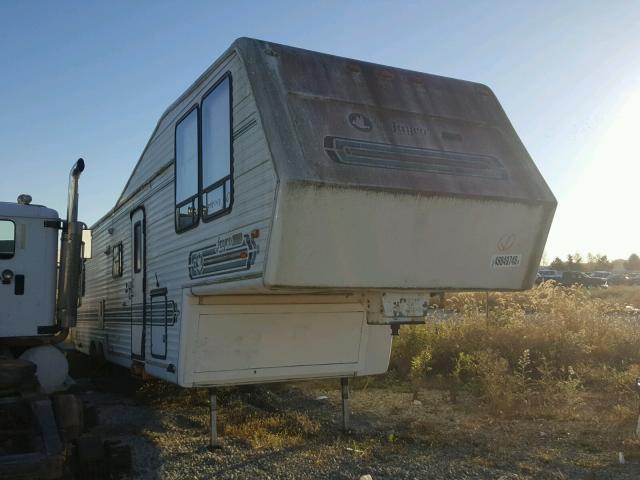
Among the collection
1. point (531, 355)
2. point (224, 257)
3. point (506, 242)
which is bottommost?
point (531, 355)

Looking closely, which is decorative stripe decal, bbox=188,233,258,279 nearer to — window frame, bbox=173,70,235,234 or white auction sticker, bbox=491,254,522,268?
window frame, bbox=173,70,235,234

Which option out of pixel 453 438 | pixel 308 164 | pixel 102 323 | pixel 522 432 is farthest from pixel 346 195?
pixel 102 323

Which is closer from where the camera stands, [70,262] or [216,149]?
[216,149]

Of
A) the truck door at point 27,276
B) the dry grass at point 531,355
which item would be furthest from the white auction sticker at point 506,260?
Result: the truck door at point 27,276

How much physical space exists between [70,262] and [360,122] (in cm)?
341

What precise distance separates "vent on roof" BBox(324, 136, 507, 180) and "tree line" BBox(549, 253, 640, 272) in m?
48.9

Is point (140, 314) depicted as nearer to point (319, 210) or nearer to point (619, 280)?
point (319, 210)

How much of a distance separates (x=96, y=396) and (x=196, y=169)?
5259 millimetres

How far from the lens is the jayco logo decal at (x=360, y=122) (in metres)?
5.17

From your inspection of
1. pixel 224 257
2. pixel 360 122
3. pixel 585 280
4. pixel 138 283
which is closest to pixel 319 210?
pixel 360 122

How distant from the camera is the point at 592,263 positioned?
64188 mm

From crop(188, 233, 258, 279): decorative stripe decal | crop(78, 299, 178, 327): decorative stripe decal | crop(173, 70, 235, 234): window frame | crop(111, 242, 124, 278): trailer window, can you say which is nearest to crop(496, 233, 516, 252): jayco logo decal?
crop(188, 233, 258, 279): decorative stripe decal

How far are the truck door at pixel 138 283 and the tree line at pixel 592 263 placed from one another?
1886 inches

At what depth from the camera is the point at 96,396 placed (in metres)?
9.85
